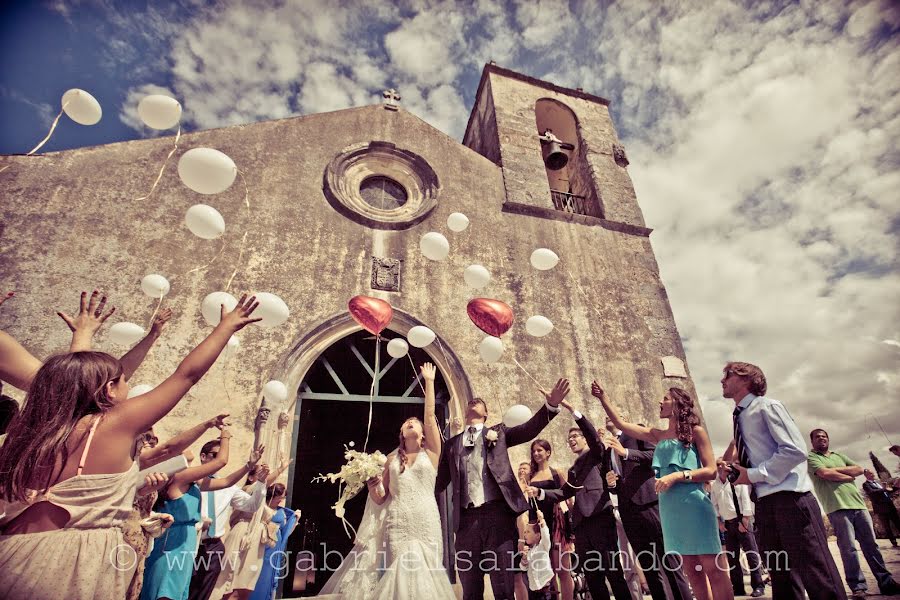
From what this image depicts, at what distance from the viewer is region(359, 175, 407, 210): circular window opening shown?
8.38 m

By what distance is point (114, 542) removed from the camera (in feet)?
5.49

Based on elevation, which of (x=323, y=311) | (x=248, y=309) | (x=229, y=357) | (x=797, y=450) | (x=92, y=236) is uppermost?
(x=92, y=236)

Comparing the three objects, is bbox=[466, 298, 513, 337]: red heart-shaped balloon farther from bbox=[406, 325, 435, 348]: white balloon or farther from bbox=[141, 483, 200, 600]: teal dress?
bbox=[141, 483, 200, 600]: teal dress

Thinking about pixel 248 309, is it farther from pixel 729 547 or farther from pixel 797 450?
pixel 729 547

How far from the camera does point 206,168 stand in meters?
3.56

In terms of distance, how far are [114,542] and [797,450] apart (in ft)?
11.2

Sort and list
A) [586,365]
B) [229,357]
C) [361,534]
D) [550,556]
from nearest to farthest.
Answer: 1. [361,534]
2. [550,556]
3. [229,357]
4. [586,365]

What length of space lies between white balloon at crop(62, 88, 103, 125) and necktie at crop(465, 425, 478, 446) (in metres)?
4.27

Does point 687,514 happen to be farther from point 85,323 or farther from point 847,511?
point 85,323

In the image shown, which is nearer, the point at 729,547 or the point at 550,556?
the point at 550,556

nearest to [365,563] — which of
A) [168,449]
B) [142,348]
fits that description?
[168,449]

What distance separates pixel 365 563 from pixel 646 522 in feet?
7.40

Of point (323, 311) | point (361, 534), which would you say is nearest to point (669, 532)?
point (361, 534)

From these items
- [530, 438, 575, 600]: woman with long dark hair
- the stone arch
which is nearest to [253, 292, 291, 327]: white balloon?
[530, 438, 575, 600]: woman with long dark hair
